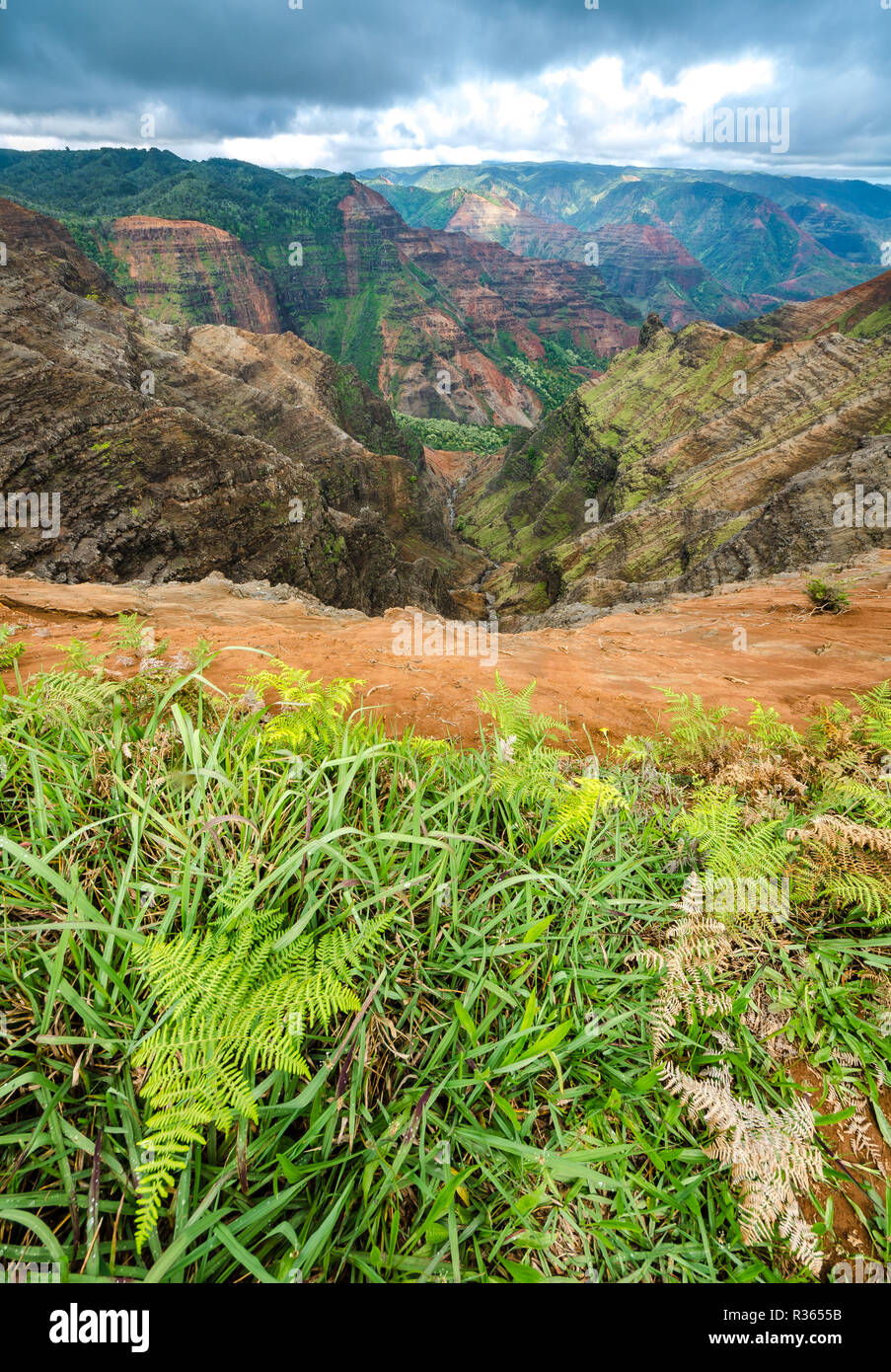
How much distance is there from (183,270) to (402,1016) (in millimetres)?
140378

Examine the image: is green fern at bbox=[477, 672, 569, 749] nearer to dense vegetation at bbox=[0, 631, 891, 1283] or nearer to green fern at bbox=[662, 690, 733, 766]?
dense vegetation at bbox=[0, 631, 891, 1283]

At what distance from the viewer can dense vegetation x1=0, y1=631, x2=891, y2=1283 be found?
160cm

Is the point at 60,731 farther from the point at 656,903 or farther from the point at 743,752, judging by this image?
the point at 743,752

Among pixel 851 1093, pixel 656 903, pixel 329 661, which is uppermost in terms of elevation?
pixel 329 661

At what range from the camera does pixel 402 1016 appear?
1994mm

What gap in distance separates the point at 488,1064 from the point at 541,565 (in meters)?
49.6

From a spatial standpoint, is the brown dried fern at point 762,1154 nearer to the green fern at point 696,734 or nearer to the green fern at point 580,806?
the green fern at point 580,806

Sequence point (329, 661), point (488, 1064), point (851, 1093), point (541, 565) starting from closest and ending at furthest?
point (488, 1064) → point (851, 1093) → point (329, 661) → point (541, 565)

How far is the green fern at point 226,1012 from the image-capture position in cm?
156

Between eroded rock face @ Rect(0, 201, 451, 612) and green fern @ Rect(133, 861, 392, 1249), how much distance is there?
24.8 m

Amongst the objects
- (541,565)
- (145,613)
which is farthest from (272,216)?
(145,613)

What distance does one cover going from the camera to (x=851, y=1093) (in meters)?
2.14

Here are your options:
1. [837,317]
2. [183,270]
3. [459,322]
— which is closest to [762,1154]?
[837,317]

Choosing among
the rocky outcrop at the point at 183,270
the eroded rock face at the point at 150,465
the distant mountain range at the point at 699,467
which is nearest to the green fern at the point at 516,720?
the distant mountain range at the point at 699,467
